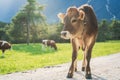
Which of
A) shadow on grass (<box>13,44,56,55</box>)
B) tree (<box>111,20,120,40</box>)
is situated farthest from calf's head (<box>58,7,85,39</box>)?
tree (<box>111,20,120,40</box>)

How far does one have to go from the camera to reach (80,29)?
9914mm

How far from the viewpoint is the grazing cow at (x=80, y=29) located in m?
9.59

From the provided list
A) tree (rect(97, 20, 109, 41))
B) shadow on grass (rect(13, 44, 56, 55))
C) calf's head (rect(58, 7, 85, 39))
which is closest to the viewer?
calf's head (rect(58, 7, 85, 39))

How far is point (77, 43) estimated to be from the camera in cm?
1057

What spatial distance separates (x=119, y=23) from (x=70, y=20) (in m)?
111

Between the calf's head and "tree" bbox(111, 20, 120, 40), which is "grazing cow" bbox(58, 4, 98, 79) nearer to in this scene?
the calf's head

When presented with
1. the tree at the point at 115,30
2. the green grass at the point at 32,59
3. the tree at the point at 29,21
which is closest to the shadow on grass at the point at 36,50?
the green grass at the point at 32,59

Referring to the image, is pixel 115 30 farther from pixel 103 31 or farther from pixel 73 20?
pixel 73 20

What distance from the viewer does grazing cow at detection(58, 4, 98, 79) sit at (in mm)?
9594

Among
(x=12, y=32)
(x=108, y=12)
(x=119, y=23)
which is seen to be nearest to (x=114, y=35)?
(x=119, y=23)

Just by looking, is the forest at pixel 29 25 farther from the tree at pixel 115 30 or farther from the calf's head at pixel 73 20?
the calf's head at pixel 73 20

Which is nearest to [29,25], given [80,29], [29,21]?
[29,21]

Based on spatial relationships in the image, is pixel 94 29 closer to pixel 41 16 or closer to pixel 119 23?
pixel 41 16

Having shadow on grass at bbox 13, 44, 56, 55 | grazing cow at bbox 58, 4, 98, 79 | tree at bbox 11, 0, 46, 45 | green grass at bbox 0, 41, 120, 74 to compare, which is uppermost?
tree at bbox 11, 0, 46, 45
